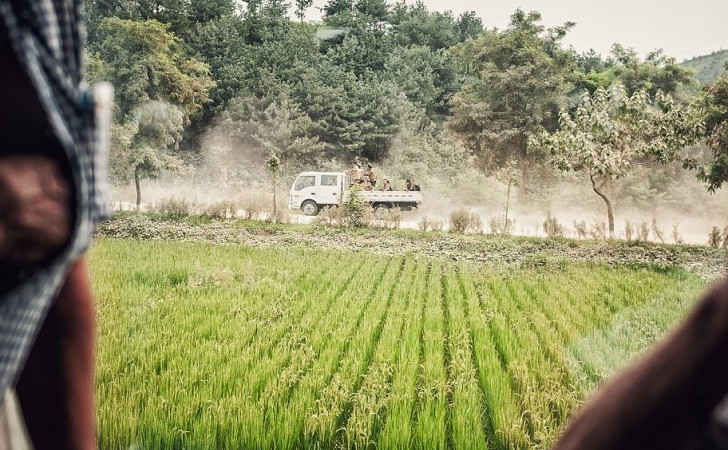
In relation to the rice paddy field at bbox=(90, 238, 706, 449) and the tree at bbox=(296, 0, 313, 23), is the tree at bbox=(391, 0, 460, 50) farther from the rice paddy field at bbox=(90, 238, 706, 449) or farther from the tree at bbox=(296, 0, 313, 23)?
the rice paddy field at bbox=(90, 238, 706, 449)

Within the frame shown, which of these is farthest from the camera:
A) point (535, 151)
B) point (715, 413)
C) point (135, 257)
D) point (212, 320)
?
point (535, 151)

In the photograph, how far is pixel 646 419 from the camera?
253mm

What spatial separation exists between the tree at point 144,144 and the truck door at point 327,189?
2498 mm

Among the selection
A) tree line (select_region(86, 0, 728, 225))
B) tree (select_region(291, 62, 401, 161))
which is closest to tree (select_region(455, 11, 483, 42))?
tree line (select_region(86, 0, 728, 225))

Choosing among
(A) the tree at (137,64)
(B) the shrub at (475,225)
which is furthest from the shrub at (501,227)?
(A) the tree at (137,64)

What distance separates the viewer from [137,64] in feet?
25.6

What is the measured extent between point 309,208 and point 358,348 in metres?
6.44

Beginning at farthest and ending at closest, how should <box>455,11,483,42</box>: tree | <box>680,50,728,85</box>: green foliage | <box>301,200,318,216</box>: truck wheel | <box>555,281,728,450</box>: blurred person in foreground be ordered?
<box>455,11,483,42</box>: tree < <box>301,200,318,216</box>: truck wheel < <box>680,50,728,85</box>: green foliage < <box>555,281,728,450</box>: blurred person in foreground

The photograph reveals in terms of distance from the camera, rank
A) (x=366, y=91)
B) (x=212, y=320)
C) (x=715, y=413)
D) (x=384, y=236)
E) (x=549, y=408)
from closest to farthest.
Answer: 1. (x=715, y=413)
2. (x=549, y=408)
3. (x=212, y=320)
4. (x=384, y=236)
5. (x=366, y=91)

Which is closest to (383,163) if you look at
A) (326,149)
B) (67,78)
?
(326,149)

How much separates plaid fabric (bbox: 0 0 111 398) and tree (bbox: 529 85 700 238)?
6199 mm

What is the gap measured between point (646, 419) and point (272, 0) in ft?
40.5

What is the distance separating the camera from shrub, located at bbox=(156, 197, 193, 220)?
23.8 ft

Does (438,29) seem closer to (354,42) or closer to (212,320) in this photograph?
(354,42)
